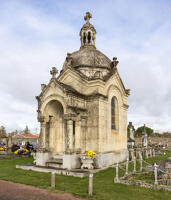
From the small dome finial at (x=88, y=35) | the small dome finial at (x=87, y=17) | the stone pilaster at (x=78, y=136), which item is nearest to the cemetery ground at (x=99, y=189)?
the stone pilaster at (x=78, y=136)

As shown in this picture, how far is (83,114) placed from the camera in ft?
50.1

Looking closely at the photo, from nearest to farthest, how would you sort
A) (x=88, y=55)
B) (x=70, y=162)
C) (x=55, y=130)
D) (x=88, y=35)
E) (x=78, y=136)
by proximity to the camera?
(x=70, y=162) → (x=78, y=136) → (x=55, y=130) → (x=88, y=55) → (x=88, y=35)

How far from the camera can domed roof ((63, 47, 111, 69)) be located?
17.9 m

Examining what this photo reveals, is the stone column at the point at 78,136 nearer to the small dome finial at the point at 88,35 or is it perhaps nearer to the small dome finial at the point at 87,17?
the small dome finial at the point at 88,35

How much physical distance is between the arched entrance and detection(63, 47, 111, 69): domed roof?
4359 mm

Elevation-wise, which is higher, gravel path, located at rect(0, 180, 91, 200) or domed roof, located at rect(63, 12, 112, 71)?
domed roof, located at rect(63, 12, 112, 71)

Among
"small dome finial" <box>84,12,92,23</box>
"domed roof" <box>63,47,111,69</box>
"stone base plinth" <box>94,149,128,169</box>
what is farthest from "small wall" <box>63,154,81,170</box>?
"small dome finial" <box>84,12,92,23</box>

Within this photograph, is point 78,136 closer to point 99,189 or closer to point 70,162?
point 70,162

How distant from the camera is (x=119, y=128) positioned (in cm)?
1802

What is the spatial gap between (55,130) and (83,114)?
3.27 m

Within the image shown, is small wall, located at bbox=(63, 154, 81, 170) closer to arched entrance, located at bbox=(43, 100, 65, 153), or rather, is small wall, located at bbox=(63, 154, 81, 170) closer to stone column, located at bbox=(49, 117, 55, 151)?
arched entrance, located at bbox=(43, 100, 65, 153)

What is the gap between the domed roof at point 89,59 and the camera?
17.9m

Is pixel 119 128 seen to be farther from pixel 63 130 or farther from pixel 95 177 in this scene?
pixel 95 177

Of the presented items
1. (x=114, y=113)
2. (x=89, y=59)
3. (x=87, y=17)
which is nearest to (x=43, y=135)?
(x=114, y=113)
